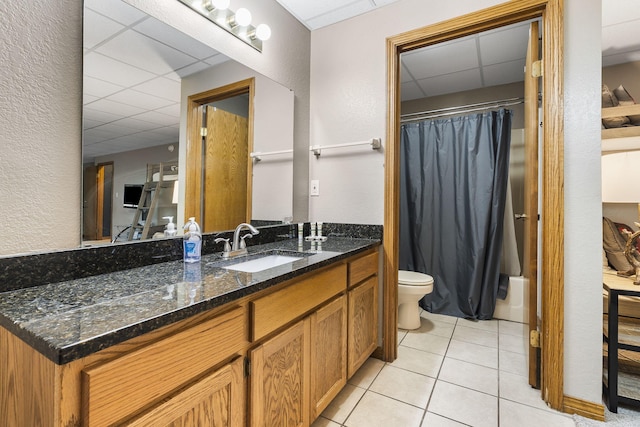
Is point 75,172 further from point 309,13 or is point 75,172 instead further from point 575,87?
point 575,87

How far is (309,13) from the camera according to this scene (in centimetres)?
208

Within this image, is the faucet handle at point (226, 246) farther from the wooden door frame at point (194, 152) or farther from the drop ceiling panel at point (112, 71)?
the drop ceiling panel at point (112, 71)

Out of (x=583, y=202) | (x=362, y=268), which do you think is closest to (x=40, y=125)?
(x=362, y=268)

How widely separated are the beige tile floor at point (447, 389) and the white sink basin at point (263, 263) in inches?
30.2

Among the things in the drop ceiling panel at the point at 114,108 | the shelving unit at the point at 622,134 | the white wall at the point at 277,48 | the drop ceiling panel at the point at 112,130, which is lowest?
the drop ceiling panel at the point at 112,130

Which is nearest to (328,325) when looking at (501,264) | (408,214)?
(408,214)

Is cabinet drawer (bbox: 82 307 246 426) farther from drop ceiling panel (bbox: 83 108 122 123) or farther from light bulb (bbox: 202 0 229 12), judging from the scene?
light bulb (bbox: 202 0 229 12)

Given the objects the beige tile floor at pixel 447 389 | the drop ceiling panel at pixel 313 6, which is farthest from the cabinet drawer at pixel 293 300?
the drop ceiling panel at pixel 313 6

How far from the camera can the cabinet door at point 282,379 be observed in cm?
99

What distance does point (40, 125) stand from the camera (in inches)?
39.3

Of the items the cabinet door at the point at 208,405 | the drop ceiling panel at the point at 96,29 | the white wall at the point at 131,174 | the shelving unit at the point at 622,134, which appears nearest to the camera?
the cabinet door at the point at 208,405

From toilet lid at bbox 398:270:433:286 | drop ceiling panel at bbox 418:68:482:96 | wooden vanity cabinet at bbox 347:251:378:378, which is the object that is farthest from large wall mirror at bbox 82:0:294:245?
drop ceiling panel at bbox 418:68:482:96

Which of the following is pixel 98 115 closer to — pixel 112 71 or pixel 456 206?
pixel 112 71

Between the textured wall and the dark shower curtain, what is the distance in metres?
2.68
